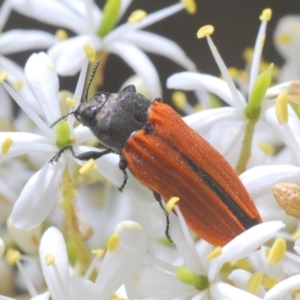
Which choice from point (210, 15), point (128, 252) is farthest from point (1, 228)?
Answer: point (210, 15)

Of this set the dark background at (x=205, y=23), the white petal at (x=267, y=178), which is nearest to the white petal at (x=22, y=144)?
the white petal at (x=267, y=178)

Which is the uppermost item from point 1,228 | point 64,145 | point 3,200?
point 64,145

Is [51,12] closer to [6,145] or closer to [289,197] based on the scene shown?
[6,145]

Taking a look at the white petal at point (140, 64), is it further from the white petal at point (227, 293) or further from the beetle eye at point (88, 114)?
the white petal at point (227, 293)

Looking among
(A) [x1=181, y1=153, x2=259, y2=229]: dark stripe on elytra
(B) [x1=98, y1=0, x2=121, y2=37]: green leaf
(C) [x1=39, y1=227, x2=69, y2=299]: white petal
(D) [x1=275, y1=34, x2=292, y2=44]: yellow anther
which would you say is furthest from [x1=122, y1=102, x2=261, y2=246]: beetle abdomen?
(D) [x1=275, y1=34, x2=292, y2=44]: yellow anther

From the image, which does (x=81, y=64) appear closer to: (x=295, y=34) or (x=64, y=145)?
(x=64, y=145)

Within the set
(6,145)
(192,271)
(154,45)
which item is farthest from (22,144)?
(154,45)

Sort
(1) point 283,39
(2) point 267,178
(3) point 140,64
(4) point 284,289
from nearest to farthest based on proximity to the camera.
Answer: (4) point 284,289 → (2) point 267,178 → (3) point 140,64 → (1) point 283,39
